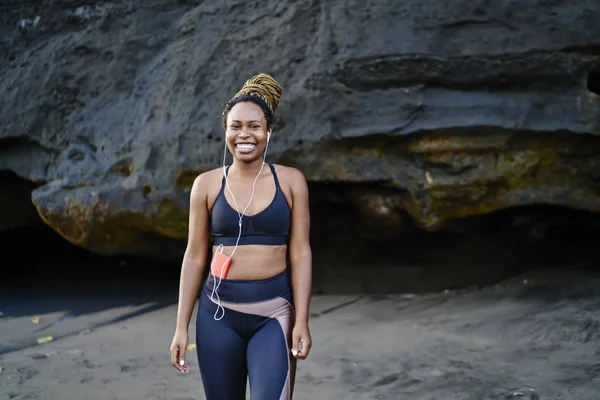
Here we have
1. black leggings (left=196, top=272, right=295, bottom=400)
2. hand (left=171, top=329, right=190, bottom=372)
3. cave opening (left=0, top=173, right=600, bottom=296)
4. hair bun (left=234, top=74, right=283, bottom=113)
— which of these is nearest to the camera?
black leggings (left=196, top=272, right=295, bottom=400)

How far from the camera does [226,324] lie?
223 cm

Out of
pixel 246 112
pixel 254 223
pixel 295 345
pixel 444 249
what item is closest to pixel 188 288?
pixel 254 223

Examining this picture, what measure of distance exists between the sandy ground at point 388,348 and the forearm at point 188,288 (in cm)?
147

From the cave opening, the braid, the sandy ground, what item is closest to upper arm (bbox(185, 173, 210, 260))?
the braid

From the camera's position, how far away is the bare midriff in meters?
2.26

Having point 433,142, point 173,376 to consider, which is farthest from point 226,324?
point 433,142

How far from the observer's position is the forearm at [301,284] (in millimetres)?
2270

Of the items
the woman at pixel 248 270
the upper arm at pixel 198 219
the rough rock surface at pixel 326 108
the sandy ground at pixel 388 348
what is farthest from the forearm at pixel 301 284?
the rough rock surface at pixel 326 108

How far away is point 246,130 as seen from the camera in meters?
2.31

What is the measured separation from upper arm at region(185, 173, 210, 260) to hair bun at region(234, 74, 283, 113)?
39 cm

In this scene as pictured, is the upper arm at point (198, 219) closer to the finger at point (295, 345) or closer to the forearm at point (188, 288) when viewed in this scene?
the forearm at point (188, 288)

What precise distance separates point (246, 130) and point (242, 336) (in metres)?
0.77

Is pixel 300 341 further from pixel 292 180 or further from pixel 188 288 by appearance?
pixel 292 180

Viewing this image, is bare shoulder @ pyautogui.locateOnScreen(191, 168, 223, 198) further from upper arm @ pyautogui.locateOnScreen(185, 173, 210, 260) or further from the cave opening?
the cave opening
